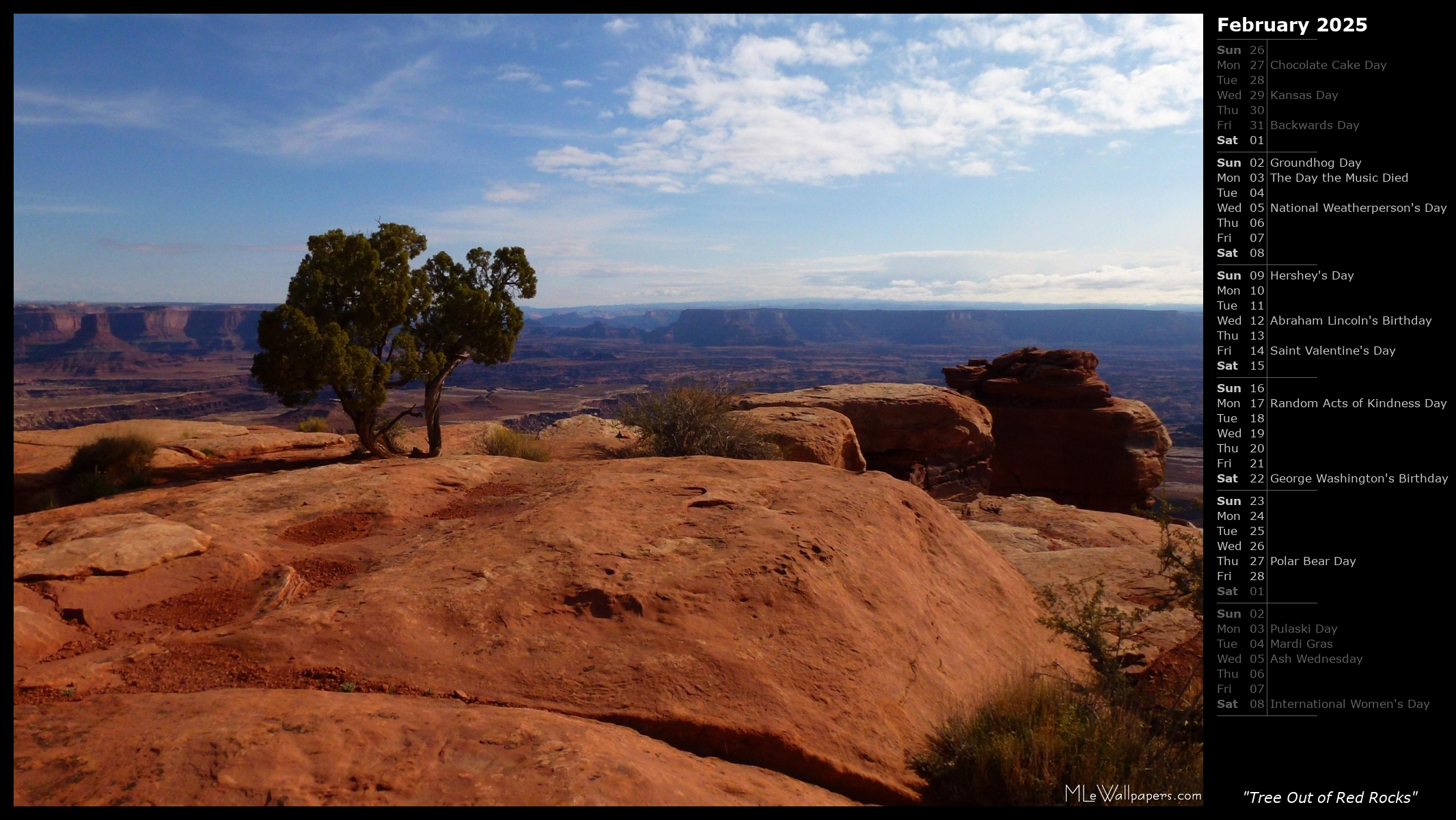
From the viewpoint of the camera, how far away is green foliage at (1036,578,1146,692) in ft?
16.9

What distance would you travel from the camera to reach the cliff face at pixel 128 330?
126 m

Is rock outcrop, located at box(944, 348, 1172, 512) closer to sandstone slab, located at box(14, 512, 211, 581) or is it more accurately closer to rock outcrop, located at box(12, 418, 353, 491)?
rock outcrop, located at box(12, 418, 353, 491)

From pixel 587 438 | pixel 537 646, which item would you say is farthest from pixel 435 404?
pixel 537 646

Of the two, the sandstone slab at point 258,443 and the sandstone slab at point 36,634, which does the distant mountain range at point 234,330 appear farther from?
the sandstone slab at point 36,634

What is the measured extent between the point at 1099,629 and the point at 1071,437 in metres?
20.4

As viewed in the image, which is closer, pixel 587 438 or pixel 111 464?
pixel 111 464

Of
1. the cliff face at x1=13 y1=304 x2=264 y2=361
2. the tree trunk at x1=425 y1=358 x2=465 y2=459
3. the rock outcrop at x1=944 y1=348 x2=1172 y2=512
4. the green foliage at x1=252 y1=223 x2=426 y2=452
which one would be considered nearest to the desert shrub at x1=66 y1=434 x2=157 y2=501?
the green foliage at x1=252 y1=223 x2=426 y2=452

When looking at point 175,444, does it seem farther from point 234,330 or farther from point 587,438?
point 234,330

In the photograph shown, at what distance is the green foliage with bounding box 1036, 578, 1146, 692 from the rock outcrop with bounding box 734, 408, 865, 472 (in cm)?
627

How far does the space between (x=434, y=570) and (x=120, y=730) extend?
2220mm

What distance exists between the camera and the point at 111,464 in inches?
469
